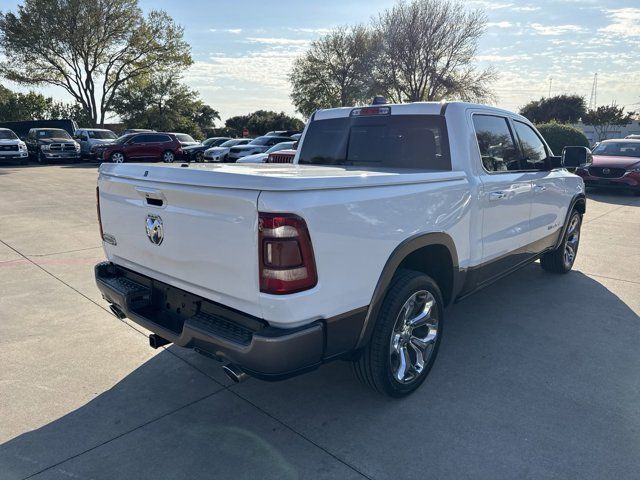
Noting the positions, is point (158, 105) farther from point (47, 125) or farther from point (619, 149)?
point (619, 149)

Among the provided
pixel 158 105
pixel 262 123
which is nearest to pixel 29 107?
pixel 158 105

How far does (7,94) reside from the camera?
5006 centimetres

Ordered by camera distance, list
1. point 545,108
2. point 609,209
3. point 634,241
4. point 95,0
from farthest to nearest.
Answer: point 545,108
point 95,0
point 609,209
point 634,241

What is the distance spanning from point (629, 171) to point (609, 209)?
2.75 m

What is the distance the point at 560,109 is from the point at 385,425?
223 feet

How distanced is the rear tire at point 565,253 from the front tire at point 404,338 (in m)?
3.02

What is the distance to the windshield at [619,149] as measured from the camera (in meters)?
14.1

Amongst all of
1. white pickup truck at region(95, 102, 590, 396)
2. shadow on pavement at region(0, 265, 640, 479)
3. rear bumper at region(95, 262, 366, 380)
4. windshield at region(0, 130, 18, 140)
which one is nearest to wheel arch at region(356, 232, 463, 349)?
white pickup truck at region(95, 102, 590, 396)

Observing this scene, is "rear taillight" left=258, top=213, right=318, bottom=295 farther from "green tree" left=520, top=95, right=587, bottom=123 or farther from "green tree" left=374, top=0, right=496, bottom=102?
"green tree" left=520, top=95, right=587, bottom=123

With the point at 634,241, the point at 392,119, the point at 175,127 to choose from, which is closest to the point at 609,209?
the point at 634,241

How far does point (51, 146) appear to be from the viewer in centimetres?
2361

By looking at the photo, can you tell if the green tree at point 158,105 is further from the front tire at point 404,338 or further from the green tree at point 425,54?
the front tire at point 404,338

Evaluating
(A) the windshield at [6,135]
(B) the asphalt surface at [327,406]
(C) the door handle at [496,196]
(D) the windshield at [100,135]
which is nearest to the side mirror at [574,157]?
(B) the asphalt surface at [327,406]

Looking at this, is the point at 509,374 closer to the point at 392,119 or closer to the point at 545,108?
the point at 392,119
